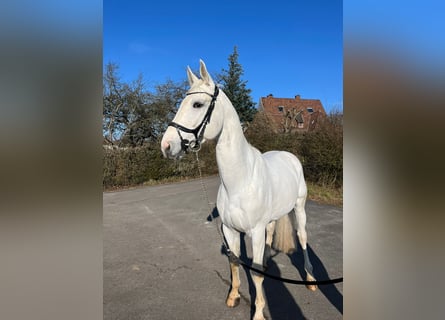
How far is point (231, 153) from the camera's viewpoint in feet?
7.60

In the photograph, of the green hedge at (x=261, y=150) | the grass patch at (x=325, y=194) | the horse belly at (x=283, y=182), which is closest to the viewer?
the horse belly at (x=283, y=182)

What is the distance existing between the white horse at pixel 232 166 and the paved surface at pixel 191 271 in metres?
0.43

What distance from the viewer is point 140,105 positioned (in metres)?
13.9

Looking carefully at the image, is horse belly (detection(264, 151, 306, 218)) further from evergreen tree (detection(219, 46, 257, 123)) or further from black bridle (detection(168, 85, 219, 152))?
evergreen tree (detection(219, 46, 257, 123))

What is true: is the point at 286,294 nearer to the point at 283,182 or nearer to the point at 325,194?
the point at 283,182

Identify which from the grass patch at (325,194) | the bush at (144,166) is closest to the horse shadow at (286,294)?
the grass patch at (325,194)

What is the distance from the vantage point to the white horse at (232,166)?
2129 millimetres

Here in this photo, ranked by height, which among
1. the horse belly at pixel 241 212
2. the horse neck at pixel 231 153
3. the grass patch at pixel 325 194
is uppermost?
the horse neck at pixel 231 153

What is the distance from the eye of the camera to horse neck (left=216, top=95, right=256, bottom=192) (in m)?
2.31

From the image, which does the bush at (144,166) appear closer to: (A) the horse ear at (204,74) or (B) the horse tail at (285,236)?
(B) the horse tail at (285,236)

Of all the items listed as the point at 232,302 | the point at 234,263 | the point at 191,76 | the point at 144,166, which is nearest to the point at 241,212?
the point at 234,263

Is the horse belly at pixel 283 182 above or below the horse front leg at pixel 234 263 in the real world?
above

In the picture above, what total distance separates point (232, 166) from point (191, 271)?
2.25 meters

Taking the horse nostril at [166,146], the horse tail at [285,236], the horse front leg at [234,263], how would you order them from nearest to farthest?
1. the horse nostril at [166,146]
2. the horse front leg at [234,263]
3. the horse tail at [285,236]
